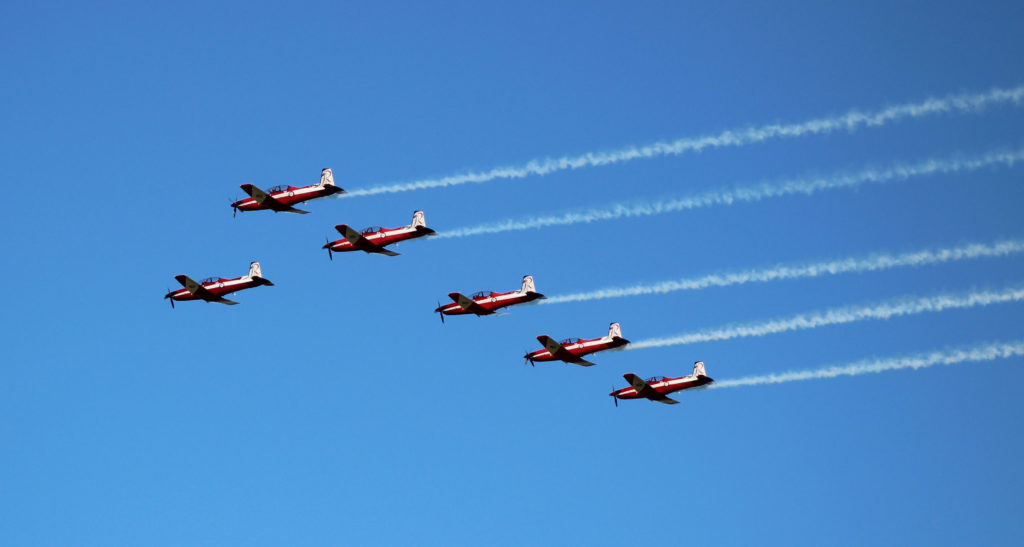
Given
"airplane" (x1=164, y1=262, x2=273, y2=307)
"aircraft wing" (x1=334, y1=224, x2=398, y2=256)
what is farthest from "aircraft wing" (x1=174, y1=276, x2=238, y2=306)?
"aircraft wing" (x1=334, y1=224, x2=398, y2=256)

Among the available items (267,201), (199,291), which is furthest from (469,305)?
(199,291)

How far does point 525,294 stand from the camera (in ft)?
327

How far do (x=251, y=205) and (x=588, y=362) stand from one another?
76.1 feet

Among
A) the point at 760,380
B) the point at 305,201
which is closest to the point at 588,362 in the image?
the point at 760,380

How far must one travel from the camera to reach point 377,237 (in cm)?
10056

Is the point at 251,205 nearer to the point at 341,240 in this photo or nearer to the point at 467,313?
the point at 341,240

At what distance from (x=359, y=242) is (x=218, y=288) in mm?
9818

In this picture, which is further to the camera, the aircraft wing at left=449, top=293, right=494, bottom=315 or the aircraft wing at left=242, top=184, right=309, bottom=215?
the aircraft wing at left=242, top=184, right=309, bottom=215

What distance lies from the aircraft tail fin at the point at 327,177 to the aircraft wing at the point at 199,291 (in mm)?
10042

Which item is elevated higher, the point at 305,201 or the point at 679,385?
the point at 305,201

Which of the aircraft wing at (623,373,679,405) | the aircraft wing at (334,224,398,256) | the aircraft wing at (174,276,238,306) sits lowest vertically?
the aircraft wing at (623,373,679,405)

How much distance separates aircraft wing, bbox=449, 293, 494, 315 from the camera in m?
98.4

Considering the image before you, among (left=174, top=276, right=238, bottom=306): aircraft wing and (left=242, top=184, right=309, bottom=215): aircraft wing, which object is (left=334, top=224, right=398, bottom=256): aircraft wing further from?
(left=174, top=276, right=238, bottom=306): aircraft wing

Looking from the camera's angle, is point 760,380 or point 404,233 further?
point 404,233
